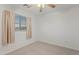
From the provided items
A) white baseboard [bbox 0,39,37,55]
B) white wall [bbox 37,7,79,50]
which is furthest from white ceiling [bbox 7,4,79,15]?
white baseboard [bbox 0,39,37,55]

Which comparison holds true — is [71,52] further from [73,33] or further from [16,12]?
[16,12]

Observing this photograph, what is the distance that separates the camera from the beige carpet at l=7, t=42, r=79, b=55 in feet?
5.83

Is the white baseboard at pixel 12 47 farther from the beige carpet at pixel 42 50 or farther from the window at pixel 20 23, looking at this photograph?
the window at pixel 20 23

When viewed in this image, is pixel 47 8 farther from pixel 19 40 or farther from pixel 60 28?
pixel 19 40

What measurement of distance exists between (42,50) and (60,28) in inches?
22.8

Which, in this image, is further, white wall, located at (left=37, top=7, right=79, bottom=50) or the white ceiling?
white wall, located at (left=37, top=7, right=79, bottom=50)

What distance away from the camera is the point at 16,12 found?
1756mm

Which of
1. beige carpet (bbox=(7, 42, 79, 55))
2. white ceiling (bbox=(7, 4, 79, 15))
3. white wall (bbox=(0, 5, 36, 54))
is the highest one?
white ceiling (bbox=(7, 4, 79, 15))

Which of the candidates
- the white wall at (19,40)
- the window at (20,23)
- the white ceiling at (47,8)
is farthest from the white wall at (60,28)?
the window at (20,23)

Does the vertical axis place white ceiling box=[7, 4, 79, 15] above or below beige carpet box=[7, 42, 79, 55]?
above

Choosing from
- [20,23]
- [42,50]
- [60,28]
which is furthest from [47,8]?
[42,50]

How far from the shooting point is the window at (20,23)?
1.78 meters

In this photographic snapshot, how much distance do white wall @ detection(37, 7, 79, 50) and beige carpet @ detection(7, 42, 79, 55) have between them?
0.29 feet

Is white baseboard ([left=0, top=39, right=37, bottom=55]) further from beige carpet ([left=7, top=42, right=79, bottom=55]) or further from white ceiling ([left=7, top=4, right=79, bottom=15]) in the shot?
white ceiling ([left=7, top=4, right=79, bottom=15])
